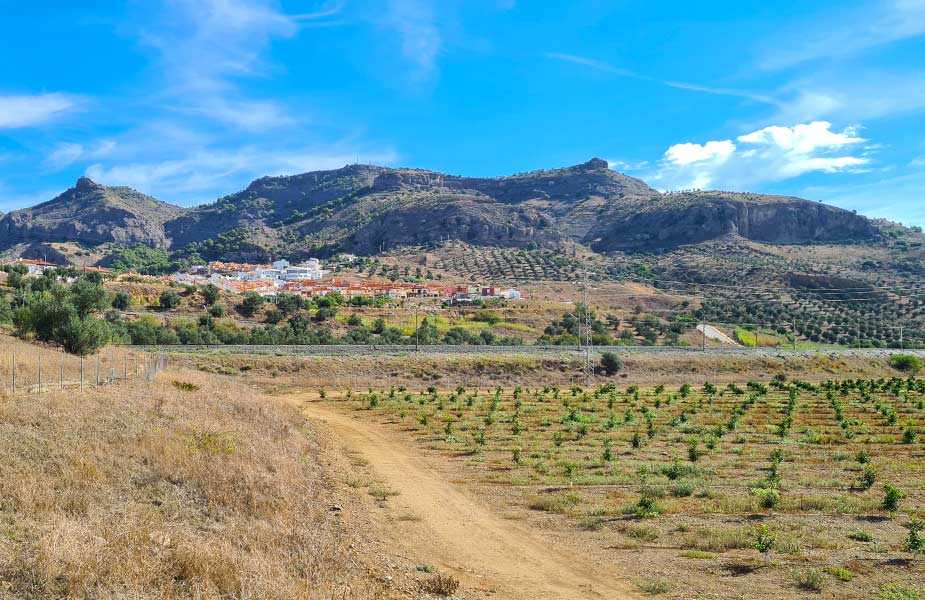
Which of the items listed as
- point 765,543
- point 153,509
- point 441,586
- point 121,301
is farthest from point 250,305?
point 765,543

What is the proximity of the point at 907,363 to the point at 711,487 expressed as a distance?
65.2 m

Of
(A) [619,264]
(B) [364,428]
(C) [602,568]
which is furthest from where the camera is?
(A) [619,264]

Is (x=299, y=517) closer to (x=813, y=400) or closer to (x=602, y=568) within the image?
(x=602, y=568)

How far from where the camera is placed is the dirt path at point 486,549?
9266 mm

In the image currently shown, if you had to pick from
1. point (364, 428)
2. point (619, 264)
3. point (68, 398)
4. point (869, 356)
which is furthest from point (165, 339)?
point (619, 264)

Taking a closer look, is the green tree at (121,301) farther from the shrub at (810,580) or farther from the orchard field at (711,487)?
the shrub at (810,580)

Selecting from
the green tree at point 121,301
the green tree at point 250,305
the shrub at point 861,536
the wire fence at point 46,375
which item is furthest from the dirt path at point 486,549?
the green tree at point 250,305

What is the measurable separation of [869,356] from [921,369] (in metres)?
4.74

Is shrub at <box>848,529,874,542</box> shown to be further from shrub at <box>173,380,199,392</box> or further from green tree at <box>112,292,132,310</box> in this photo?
green tree at <box>112,292,132,310</box>

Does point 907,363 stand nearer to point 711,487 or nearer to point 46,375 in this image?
point 711,487

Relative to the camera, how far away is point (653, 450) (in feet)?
68.9

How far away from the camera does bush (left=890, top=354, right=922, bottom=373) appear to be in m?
65.5

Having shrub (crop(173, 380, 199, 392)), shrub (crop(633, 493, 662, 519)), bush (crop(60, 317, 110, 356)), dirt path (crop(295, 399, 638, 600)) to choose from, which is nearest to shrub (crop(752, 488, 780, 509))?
shrub (crop(633, 493, 662, 519))

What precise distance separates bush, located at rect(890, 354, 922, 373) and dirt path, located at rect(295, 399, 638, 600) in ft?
221
